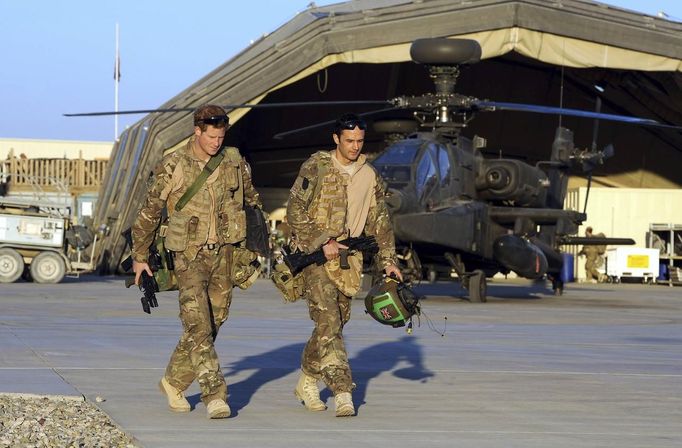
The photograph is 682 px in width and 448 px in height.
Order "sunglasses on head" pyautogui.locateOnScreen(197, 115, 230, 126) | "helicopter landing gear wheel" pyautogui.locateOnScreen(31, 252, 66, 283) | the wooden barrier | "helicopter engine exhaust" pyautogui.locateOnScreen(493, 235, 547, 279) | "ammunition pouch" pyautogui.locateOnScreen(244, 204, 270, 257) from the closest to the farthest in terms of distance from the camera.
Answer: "sunglasses on head" pyautogui.locateOnScreen(197, 115, 230, 126)
"ammunition pouch" pyautogui.locateOnScreen(244, 204, 270, 257)
"helicopter engine exhaust" pyautogui.locateOnScreen(493, 235, 547, 279)
"helicopter landing gear wheel" pyautogui.locateOnScreen(31, 252, 66, 283)
the wooden barrier

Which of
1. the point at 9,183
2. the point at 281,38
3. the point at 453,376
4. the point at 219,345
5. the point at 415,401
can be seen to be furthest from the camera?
the point at 9,183

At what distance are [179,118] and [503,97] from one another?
11.7 m

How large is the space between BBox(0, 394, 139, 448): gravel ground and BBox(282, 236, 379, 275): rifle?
152 cm

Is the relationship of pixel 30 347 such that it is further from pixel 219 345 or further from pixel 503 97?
pixel 503 97

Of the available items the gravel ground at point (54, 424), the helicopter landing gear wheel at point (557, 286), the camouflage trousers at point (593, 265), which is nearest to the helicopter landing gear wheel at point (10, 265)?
the helicopter landing gear wheel at point (557, 286)

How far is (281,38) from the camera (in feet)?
108

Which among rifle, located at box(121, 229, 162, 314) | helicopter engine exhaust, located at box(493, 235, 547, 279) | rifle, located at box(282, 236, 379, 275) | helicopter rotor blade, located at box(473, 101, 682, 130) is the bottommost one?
helicopter engine exhaust, located at box(493, 235, 547, 279)

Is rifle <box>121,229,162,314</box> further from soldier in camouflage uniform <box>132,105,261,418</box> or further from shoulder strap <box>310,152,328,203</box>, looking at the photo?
shoulder strap <box>310,152,328,203</box>

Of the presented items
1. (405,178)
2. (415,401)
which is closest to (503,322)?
(405,178)

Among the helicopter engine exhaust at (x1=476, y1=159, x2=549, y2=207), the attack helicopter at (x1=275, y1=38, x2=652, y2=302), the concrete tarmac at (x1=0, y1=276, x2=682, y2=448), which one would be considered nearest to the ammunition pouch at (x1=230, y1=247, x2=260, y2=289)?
the concrete tarmac at (x1=0, y1=276, x2=682, y2=448)

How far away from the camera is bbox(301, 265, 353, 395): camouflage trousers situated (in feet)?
27.0

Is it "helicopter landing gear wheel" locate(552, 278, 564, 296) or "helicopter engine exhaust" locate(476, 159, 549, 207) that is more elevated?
"helicopter engine exhaust" locate(476, 159, 549, 207)

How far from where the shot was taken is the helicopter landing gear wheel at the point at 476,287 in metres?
23.1

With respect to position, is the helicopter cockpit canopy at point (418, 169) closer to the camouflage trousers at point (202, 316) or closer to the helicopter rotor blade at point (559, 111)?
the helicopter rotor blade at point (559, 111)
